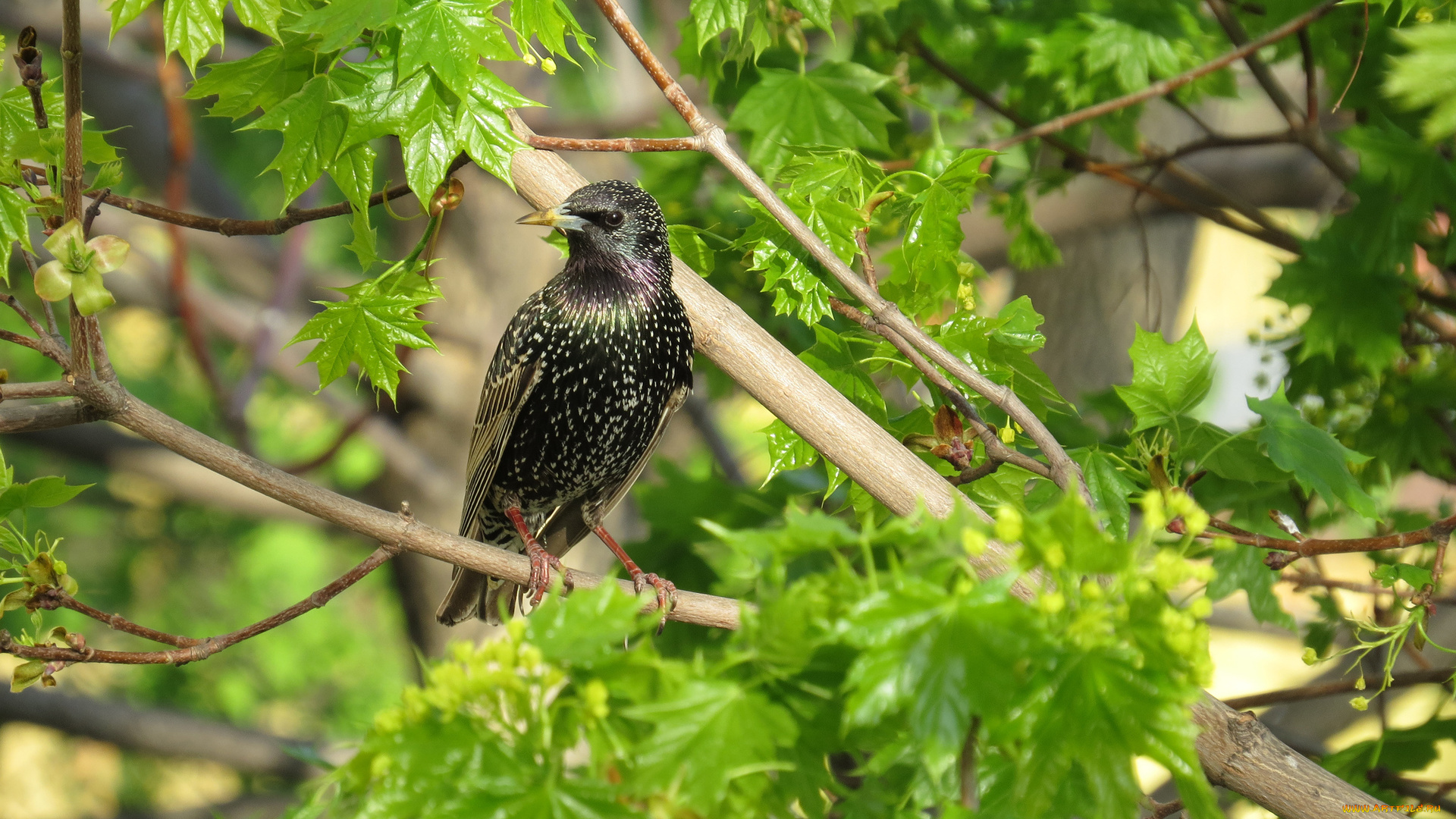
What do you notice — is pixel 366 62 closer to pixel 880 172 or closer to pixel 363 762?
pixel 880 172

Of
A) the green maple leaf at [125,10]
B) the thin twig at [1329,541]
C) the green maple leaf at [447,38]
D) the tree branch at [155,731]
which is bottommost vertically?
the tree branch at [155,731]

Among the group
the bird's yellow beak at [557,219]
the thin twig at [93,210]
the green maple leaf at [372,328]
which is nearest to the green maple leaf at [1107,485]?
the bird's yellow beak at [557,219]

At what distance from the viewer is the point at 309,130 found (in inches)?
72.2

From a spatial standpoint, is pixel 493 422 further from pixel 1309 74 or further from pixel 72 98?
pixel 1309 74

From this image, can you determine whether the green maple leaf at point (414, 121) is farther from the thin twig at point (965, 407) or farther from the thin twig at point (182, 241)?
the thin twig at point (182, 241)

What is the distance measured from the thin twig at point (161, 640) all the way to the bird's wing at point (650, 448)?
878 mm

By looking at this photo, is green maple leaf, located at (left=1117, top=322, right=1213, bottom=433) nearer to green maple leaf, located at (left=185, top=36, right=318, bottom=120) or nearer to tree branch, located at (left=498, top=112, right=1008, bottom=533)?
tree branch, located at (left=498, top=112, right=1008, bottom=533)

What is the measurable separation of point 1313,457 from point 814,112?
129 cm

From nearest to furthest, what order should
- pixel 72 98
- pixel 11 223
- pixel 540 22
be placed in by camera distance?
1. pixel 72 98
2. pixel 11 223
3. pixel 540 22

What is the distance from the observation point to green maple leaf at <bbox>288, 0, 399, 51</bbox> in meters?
1.56

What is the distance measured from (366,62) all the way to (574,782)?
4.37 feet

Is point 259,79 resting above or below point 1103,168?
below

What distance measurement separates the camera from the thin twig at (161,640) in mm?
1533

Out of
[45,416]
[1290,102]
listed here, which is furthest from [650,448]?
[1290,102]
